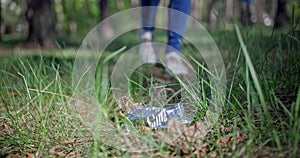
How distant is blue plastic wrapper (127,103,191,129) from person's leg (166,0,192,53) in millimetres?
1035

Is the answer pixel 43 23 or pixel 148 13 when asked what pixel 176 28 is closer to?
pixel 148 13

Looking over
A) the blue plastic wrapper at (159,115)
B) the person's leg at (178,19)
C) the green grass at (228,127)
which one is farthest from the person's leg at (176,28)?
the blue plastic wrapper at (159,115)

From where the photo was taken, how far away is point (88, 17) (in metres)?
19.1

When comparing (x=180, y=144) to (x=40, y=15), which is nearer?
(x=180, y=144)

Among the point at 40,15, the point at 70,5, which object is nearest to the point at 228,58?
the point at 40,15

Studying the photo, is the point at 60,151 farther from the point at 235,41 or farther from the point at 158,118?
the point at 235,41

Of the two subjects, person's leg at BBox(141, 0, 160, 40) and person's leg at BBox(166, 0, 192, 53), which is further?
person's leg at BBox(141, 0, 160, 40)

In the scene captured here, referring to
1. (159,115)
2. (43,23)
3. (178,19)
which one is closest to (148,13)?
(178,19)

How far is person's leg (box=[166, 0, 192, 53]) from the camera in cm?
196

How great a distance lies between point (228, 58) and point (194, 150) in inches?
48.7

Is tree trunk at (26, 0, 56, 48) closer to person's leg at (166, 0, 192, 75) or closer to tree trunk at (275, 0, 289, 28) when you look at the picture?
person's leg at (166, 0, 192, 75)

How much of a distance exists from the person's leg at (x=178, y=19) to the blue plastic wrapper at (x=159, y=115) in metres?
1.04

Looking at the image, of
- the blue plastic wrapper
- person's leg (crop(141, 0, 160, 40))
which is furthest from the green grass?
person's leg (crop(141, 0, 160, 40))

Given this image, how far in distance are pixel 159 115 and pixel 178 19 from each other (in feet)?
3.68
